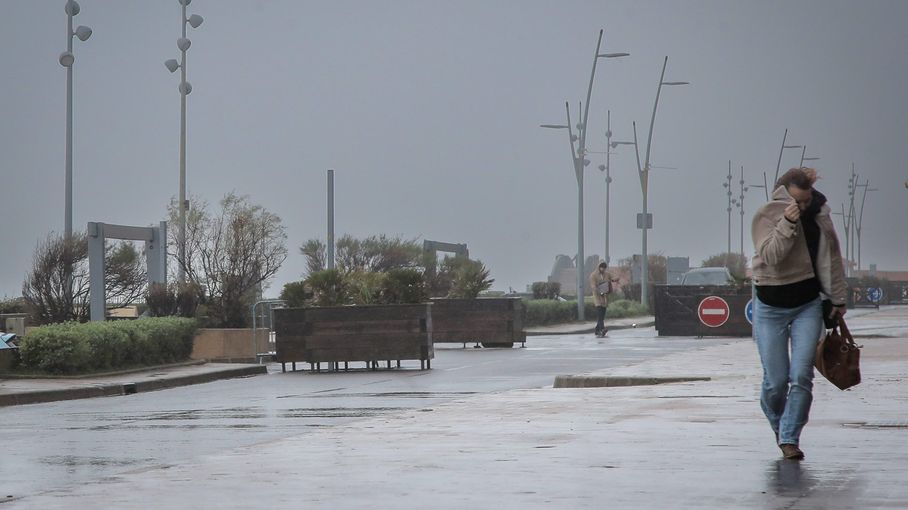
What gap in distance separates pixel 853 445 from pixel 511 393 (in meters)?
6.94

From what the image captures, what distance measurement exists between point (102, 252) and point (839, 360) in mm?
20566

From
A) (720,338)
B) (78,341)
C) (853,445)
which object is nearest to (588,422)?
(853,445)

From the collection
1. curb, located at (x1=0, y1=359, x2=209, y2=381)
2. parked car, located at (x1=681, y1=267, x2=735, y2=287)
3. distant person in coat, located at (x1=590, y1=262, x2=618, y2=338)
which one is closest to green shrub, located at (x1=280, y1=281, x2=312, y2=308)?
curb, located at (x1=0, y1=359, x2=209, y2=381)

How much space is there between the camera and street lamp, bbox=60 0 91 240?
115 ft

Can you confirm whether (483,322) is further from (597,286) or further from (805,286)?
(805,286)

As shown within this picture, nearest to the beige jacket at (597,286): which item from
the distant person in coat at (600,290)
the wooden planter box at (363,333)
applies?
the distant person in coat at (600,290)

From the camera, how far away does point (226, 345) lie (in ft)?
94.4

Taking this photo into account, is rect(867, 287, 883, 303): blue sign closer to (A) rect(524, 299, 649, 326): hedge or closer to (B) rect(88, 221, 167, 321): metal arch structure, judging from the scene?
(A) rect(524, 299, 649, 326): hedge

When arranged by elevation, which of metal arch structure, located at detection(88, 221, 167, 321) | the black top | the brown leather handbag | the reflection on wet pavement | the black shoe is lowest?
Result: the reflection on wet pavement

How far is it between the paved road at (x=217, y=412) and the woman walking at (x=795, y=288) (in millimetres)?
4016

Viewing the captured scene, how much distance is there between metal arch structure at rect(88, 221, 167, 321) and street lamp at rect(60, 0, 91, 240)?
4907 millimetres

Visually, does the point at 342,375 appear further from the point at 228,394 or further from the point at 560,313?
the point at 560,313

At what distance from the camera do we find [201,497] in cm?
824

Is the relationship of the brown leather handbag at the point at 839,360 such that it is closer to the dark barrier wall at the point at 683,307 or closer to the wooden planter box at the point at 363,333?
the wooden planter box at the point at 363,333
